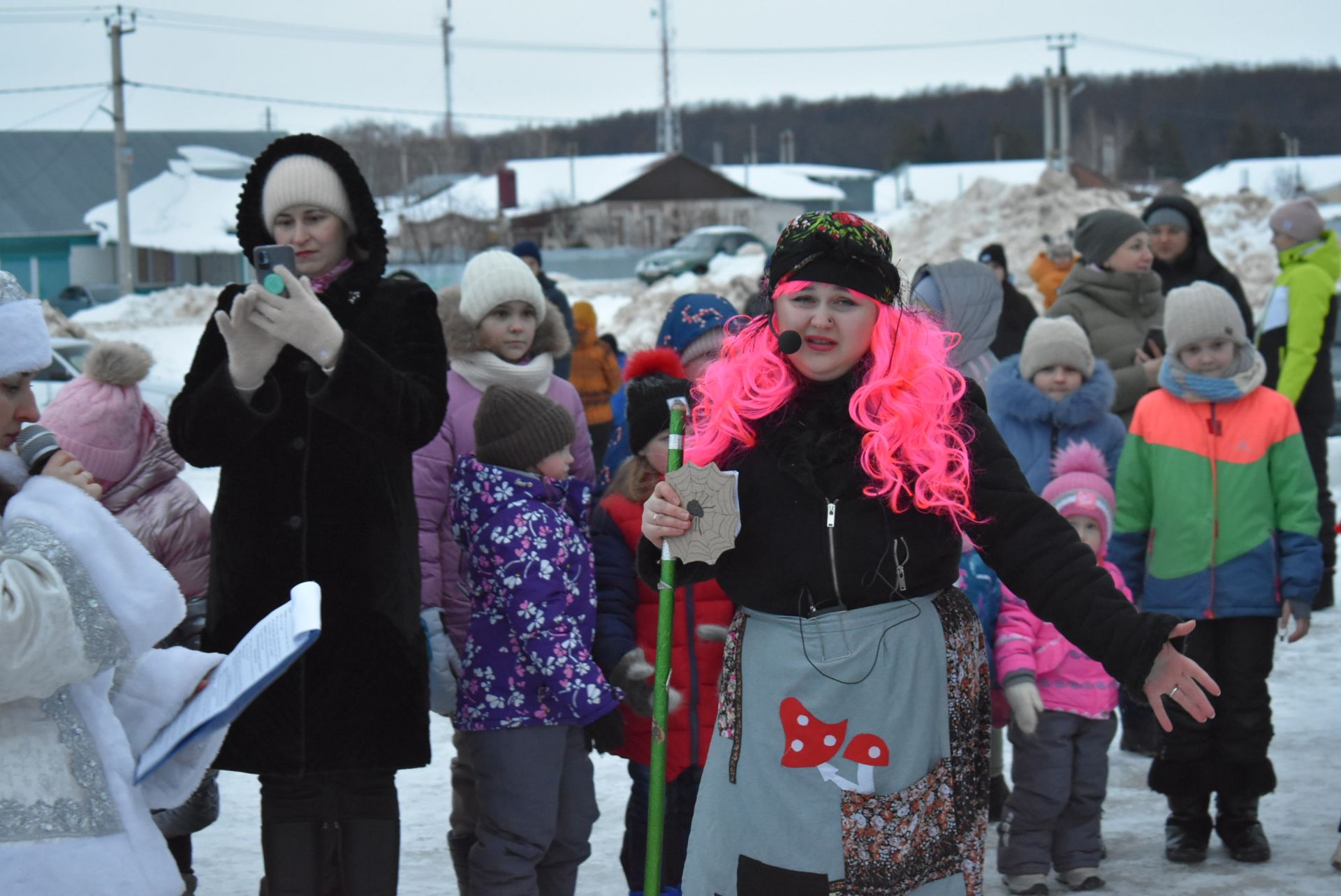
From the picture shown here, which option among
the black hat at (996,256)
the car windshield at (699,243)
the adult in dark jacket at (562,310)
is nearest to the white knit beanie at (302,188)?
the adult in dark jacket at (562,310)

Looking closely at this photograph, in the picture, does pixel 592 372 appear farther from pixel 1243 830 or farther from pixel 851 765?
pixel 851 765

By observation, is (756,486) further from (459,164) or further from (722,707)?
(459,164)

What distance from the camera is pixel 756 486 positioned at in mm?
2688

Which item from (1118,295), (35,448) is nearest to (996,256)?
(1118,295)

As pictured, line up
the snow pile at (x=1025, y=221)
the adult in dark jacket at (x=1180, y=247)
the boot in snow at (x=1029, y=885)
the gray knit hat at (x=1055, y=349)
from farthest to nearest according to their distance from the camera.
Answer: the snow pile at (x=1025, y=221)
the adult in dark jacket at (x=1180, y=247)
the gray knit hat at (x=1055, y=349)
the boot in snow at (x=1029, y=885)

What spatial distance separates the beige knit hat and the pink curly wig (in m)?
2.07

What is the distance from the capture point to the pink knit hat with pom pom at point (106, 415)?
13.5 ft

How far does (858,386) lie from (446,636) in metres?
1.61

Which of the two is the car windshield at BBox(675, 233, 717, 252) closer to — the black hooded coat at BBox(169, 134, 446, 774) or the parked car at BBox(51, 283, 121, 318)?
the parked car at BBox(51, 283, 121, 318)

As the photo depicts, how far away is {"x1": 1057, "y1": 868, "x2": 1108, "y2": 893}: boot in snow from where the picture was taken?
14.0 feet

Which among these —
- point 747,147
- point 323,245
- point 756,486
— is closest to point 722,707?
point 756,486

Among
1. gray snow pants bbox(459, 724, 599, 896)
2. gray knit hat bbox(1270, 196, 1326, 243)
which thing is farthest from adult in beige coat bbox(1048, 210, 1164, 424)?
gray snow pants bbox(459, 724, 599, 896)

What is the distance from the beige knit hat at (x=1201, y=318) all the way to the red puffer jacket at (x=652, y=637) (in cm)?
187

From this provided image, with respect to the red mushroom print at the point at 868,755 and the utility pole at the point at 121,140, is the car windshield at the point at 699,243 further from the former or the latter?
the red mushroom print at the point at 868,755
